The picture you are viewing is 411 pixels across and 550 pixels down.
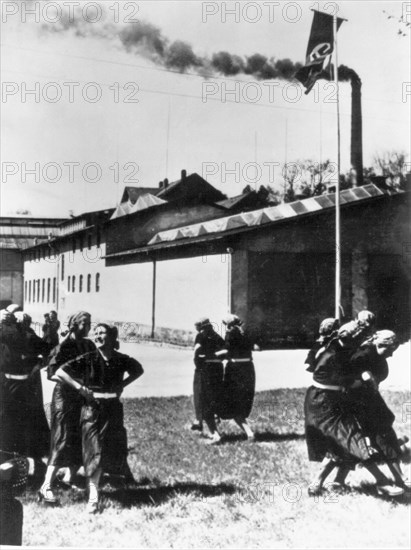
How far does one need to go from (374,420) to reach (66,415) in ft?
9.29

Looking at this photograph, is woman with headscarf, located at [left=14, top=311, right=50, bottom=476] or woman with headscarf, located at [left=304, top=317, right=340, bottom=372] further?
woman with headscarf, located at [left=14, top=311, right=50, bottom=476]

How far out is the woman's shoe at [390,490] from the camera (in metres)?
5.21

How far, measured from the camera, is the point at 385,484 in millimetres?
5309

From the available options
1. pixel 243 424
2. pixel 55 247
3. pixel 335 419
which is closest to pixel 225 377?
pixel 243 424

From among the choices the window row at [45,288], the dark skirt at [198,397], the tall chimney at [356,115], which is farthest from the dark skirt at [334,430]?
the window row at [45,288]

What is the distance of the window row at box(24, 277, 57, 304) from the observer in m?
19.3

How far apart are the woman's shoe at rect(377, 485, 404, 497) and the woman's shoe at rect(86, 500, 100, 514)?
2.39m

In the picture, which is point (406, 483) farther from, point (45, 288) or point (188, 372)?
point (45, 288)

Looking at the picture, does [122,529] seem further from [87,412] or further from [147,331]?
[147,331]

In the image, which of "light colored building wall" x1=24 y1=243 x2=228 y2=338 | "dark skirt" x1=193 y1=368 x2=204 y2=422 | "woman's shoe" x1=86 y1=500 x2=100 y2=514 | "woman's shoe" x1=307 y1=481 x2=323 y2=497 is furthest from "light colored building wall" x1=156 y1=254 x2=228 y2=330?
"woman's shoe" x1=86 y1=500 x2=100 y2=514

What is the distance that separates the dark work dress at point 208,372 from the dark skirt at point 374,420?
2.77 metres

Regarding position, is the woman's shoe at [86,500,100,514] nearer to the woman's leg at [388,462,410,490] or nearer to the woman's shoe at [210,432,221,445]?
the woman's leg at [388,462,410,490]

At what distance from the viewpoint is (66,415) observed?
5.80m

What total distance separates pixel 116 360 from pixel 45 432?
183 cm
